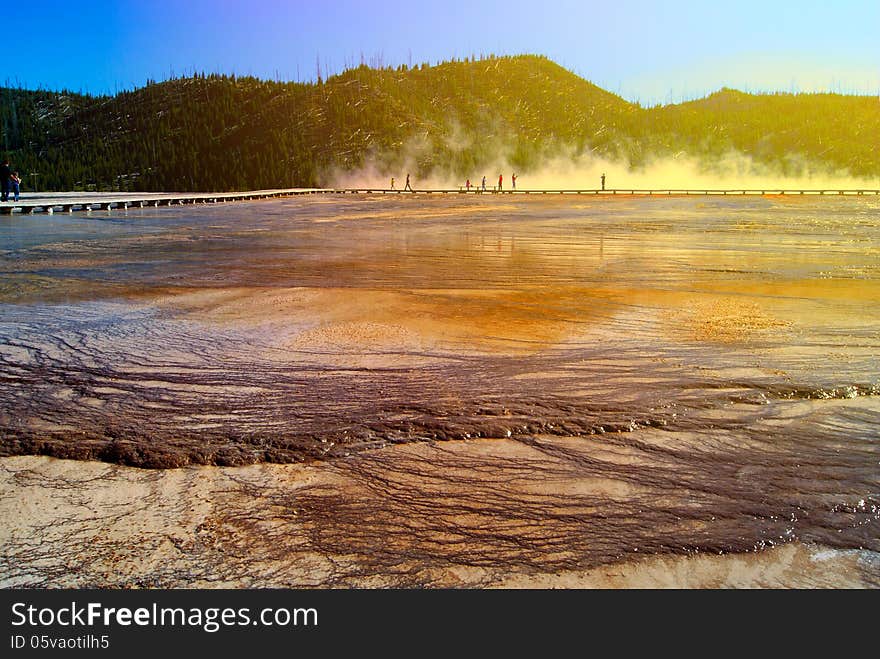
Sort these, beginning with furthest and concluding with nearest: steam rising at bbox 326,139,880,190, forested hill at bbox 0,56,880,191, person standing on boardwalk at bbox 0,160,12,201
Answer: forested hill at bbox 0,56,880,191 < steam rising at bbox 326,139,880,190 < person standing on boardwalk at bbox 0,160,12,201

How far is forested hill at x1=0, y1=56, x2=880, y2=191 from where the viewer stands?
84.9 meters

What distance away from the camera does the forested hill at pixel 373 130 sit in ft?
279

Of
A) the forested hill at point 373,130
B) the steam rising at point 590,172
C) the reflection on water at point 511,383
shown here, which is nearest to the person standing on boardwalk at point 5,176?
the reflection on water at point 511,383

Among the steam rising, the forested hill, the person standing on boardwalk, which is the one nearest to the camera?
the person standing on boardwalk

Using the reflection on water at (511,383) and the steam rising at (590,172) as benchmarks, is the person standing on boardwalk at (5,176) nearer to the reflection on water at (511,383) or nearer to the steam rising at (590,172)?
the reflection on water at (511,383)

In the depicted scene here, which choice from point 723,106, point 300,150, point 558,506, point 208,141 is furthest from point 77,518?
point 723,106

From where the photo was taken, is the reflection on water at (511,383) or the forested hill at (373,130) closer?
the reflection on water at (511,383)

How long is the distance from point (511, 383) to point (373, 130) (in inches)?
3767

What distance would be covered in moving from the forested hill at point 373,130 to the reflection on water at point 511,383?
68.2m

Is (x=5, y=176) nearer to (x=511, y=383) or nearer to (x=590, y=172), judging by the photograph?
(x=511, y=383)

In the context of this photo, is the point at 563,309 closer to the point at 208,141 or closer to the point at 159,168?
the point at 159,168

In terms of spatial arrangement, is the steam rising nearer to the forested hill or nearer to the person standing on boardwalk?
the forested hill

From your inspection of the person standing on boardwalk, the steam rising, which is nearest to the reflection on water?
the person standing on boardwalk

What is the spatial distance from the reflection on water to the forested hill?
224 feet
